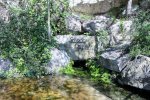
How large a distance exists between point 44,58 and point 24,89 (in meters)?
2.91

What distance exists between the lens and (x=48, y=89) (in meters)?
13.2

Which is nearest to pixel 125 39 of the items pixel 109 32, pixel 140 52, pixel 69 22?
pixel 109 32

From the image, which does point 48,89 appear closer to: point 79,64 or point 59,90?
point 59,90

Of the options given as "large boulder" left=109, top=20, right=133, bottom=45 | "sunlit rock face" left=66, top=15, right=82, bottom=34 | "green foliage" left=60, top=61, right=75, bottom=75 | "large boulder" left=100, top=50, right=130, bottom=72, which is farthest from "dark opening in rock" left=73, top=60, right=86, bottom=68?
"sunlit rock face" left=66, top=15, right=82, bottom=34

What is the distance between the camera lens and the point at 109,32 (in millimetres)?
17188

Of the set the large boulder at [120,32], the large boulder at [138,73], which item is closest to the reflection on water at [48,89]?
the large boulder at [138,73]

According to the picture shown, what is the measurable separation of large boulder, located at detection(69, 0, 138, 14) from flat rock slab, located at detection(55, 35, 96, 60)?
17.3 feet

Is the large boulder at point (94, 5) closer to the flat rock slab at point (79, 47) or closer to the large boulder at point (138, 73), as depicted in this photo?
the flat rock slab at point (79, 47)

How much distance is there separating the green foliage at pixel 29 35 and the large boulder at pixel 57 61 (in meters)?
0.26

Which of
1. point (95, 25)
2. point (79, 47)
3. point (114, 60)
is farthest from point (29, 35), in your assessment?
point (114, 60)

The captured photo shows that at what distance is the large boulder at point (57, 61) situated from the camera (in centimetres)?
1558

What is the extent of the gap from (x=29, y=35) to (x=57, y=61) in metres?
2.30

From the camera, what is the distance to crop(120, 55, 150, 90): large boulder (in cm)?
1294

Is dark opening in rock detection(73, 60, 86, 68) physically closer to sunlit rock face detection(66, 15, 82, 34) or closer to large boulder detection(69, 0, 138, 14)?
sunlit rock face detection(66, 15, 82, 34)
